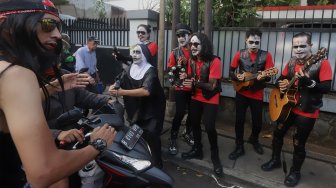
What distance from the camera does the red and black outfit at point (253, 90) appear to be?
4.53 m

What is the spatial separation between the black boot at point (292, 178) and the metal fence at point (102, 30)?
558 cm

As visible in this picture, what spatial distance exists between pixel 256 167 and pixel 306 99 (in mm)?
1228

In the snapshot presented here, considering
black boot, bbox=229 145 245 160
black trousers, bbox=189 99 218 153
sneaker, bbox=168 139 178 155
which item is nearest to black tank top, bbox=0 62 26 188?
black trousers, bbox=189 99 218 153

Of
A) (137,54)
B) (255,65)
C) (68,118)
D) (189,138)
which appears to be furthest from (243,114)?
(68,118)

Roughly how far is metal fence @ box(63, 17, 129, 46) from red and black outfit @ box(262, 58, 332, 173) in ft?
17.4

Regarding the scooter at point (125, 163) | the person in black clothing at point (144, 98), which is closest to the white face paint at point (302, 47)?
the person in black clothing at point (144, 98)

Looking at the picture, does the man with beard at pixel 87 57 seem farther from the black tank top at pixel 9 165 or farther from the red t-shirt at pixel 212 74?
the black tank top at pixel 9 165

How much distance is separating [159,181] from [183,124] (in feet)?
12.5

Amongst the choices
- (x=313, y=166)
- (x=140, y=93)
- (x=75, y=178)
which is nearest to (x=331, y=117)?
(x=313, y=166)

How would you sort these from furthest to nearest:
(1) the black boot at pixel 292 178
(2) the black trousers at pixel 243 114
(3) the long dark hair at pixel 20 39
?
(2) the black trousers at pixel 243 114 < (1) the black boot at pixel 292 178 < (3) the long dark hair at pixel 20 39

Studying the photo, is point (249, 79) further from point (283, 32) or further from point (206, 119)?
point (283, 32)

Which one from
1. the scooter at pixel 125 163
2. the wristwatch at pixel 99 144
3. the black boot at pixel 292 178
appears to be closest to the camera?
the wristwatch at pixel 99 144

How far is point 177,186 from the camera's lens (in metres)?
3.91

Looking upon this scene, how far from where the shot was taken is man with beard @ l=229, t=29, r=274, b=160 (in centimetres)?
451
